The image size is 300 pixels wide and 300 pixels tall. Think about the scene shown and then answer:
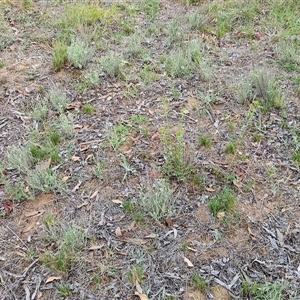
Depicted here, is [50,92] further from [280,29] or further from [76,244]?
[280,29]

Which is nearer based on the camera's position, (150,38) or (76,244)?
(76,244)

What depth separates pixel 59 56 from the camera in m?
4.15

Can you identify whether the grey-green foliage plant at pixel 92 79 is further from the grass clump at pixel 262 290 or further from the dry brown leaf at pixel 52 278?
the grass clump at pixel 262 290

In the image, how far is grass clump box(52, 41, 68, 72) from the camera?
412cm

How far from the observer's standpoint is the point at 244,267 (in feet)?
7.91

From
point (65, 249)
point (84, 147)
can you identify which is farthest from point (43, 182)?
point (65, 249)

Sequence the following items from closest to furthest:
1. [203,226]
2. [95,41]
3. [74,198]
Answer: [203,226], [74,198], [95,41]

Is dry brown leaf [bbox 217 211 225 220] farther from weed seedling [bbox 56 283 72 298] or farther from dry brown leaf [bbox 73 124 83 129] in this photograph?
dry brown leaf [bbox 73 124 83 129]

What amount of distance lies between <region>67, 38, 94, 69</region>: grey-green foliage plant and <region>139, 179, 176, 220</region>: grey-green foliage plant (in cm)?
191

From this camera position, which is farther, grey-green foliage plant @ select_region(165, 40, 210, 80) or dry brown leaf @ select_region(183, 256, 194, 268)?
grey-green foliage plant @ select_region(165, 40, 210, 80)

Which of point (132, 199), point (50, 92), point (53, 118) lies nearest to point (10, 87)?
point (50, 92)

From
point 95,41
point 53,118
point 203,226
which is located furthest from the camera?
point 95,41

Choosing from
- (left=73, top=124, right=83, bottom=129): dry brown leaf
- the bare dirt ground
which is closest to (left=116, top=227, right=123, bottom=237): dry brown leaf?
the bare dirt ground

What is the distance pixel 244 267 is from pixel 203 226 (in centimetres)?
38
